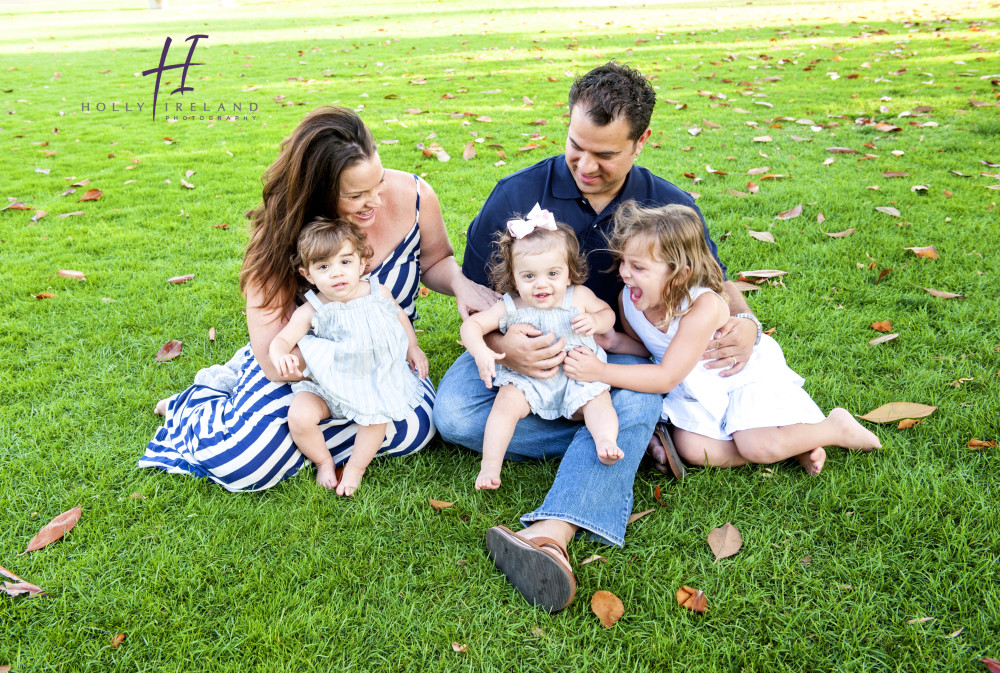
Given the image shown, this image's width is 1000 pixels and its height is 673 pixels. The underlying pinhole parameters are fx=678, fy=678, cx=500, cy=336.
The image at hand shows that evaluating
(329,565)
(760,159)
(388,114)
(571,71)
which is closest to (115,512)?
(329,565)

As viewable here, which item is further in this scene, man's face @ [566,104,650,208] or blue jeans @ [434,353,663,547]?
man's face @ [566,104,650,208]

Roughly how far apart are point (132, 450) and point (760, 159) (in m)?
5.50

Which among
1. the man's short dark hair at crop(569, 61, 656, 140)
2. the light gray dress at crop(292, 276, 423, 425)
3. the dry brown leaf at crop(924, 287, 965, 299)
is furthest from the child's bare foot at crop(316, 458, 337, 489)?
the dry brown leaf at crop(924, 287, 965, 299)

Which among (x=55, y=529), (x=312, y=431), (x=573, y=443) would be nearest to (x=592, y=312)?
(x=573, y=443)

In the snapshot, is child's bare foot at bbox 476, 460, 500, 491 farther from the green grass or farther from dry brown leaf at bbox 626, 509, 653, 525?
dry brown leaf at bbox 626, 509, 653, 525

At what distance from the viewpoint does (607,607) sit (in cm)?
219

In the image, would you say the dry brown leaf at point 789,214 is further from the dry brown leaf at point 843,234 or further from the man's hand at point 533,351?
the man's hand at point 533,351

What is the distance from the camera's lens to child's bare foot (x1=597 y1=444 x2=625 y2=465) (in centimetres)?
249

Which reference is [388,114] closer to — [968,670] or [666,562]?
[666,562]

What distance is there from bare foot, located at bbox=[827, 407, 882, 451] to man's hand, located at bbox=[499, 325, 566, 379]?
115cm

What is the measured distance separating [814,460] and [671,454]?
553 mm

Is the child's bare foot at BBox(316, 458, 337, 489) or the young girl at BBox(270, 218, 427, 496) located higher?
the young girl at BBox(270, 218, 427, 496)

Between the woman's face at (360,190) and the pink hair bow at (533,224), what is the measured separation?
1.95 feet

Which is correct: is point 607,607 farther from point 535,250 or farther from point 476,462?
point 535,250
